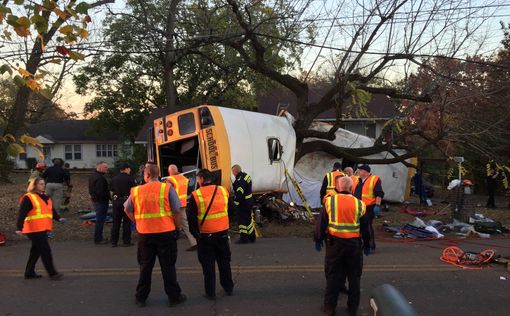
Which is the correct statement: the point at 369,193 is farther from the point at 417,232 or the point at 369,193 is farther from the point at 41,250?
the point at 41,250

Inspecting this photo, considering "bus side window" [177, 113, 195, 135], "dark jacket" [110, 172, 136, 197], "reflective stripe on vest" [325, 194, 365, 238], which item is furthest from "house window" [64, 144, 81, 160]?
"reflective stripe on vest" [325, 194, 365, 238]

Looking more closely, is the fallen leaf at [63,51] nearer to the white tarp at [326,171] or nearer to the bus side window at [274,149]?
the bus side window at [274,149]

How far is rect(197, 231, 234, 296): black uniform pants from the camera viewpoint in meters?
6.13

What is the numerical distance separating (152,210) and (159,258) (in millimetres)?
588

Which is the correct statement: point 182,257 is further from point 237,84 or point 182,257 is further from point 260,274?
point 237,84

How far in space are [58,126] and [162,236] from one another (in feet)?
171

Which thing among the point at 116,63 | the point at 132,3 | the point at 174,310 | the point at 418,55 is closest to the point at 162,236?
the point at 174,310

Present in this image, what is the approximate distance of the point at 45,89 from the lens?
3971 millimetres

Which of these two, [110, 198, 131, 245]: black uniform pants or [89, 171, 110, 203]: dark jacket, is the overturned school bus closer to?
[89, 171, 110, 203]: dark jacket

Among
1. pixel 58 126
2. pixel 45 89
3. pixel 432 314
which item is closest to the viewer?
pixel 45 89

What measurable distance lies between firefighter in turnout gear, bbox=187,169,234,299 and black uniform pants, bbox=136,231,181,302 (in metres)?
0.37

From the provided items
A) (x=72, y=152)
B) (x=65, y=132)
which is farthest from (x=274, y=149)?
(x=65, y=132)

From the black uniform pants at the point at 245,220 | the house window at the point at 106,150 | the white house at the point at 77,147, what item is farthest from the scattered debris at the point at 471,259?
the house window at the point at 106,150

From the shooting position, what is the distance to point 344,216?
5.57m
